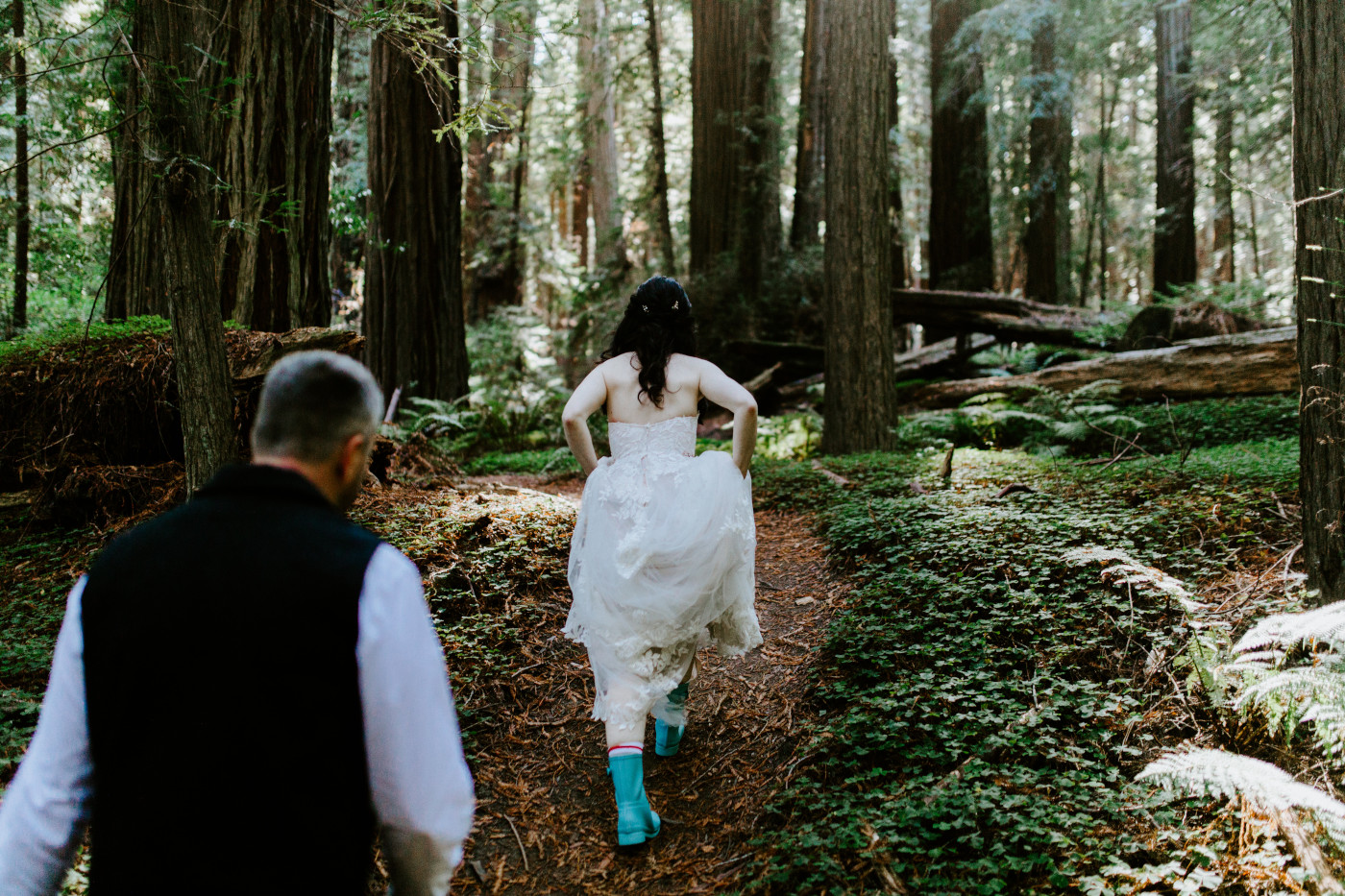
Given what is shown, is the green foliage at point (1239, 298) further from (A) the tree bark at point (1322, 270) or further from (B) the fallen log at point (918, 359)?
(A) the tree bark at point (1322, 270)

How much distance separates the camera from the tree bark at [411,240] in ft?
35.6

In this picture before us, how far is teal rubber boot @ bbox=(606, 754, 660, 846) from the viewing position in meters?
3.32

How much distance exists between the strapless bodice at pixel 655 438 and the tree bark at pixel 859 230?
20.4 feet

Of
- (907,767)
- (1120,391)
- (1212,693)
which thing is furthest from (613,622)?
(1120,391)

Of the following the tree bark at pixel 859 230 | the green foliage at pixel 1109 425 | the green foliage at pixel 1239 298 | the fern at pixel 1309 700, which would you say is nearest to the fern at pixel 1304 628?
the fern at pixel 1309 700

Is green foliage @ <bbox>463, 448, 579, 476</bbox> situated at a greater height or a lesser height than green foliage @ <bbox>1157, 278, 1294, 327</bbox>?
lesser

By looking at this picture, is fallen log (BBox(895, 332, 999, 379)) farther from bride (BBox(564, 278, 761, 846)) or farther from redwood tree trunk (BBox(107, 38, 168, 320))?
redwood tree trunk (BBox(107, 38, 168, 320))

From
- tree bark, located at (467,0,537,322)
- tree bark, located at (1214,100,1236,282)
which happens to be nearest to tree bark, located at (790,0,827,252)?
tree bark, located at (467,0,537,322)

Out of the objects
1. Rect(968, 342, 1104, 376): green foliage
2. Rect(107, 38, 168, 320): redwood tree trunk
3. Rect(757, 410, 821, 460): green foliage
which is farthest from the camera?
Rect(968, 342, 1104, 376): green foliage

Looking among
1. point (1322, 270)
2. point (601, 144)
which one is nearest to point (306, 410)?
point (1322, 270)

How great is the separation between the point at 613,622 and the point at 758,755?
1.09 m

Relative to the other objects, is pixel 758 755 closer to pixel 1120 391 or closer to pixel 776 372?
pixel 1120 391

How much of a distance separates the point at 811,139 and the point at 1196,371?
31.8 ft

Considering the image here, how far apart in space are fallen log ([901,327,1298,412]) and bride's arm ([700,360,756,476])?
729cm
